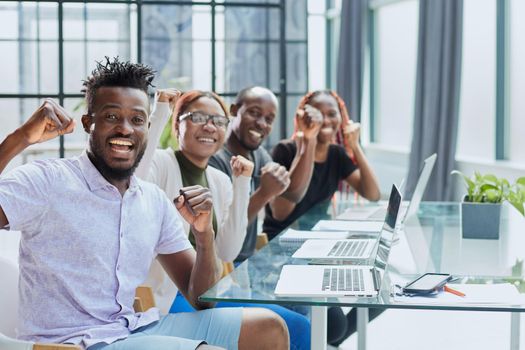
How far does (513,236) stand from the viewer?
10.2 ft

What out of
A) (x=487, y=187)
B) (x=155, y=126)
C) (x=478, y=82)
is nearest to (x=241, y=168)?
(x=155, y=126)

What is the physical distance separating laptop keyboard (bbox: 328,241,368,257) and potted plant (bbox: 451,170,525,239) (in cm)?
51

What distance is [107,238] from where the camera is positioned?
2080 mm

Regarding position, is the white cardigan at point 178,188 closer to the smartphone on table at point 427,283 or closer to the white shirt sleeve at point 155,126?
the white shirt sleeve at point 155,126

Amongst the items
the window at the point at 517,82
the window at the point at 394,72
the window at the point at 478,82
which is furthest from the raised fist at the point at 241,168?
the window at the point at 394,72

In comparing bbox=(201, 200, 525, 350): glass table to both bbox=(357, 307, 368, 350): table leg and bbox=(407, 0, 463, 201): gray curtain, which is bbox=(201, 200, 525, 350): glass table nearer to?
bbox=(357, 307, 368, 350): table leg

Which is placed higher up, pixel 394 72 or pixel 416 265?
pixel 394 72

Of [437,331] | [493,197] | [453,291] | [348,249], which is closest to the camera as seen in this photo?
[453,291]

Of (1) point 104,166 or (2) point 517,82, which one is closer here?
(1) point 104,166

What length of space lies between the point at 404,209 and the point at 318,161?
65cm

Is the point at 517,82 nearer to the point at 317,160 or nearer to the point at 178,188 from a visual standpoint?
the point at 317,160

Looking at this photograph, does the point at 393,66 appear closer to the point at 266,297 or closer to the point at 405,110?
the point at 405,110

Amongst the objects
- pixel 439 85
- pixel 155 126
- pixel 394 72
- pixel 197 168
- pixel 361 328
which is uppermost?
pixel 394 72

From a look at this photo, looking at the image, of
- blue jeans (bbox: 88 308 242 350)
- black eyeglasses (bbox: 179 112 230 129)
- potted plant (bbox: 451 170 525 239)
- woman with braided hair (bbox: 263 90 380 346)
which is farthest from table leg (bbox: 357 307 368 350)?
blue jeans (bbox: 88 308 242 350)
